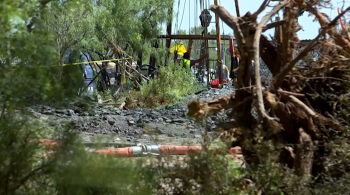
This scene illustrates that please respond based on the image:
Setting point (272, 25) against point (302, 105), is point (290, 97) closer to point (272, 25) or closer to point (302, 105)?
point (302, 105)

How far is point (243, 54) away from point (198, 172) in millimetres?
1315

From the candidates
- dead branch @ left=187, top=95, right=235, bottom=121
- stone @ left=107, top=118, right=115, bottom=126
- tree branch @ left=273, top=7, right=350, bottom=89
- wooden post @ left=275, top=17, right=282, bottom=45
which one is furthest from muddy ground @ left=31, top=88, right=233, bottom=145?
tree branch @ left=273, top=7, right=350, bottom=89

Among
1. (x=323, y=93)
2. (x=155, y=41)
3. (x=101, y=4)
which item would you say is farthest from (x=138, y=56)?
(x=323, y=93)

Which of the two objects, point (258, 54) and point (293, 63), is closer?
point (258, 54)

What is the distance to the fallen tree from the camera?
17.8 ft

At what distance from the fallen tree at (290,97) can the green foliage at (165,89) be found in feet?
44.4

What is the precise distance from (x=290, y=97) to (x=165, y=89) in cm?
1485

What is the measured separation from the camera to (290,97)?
565 centimetres

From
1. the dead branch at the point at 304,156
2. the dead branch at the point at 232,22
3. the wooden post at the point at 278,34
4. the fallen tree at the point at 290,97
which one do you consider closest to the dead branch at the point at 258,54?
the fallen tree at the point at 290,97

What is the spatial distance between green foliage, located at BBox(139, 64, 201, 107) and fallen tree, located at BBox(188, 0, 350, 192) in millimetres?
13524

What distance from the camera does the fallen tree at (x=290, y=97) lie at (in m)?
5.43

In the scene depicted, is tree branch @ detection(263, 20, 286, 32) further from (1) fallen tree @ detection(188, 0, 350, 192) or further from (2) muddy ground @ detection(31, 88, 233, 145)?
(2) muddy ground @ detection(31, 88, 233, 145)

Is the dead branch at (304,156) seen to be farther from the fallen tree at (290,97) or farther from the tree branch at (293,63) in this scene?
the tree branch at (293,63)

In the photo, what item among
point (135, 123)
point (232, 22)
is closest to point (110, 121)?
point (135, 123)
